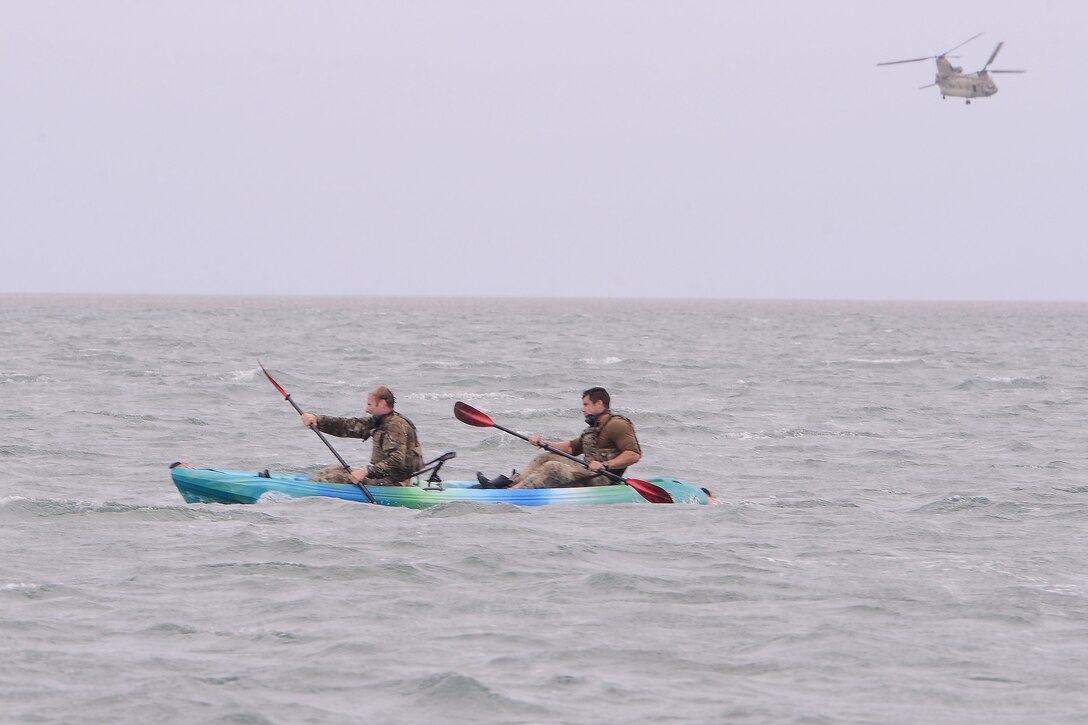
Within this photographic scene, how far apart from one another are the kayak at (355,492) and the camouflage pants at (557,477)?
108 mm

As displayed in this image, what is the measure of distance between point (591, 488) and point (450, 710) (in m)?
7.47

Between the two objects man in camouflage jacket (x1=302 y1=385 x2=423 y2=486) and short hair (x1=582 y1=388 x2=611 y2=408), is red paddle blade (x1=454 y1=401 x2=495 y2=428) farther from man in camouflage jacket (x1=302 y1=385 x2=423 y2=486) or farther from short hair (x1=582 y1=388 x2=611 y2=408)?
short hair (x1=582 y1=388 x2=611 y2=408)

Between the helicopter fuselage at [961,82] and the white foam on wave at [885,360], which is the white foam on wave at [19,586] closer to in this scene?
the white foam on wave at [885,360]

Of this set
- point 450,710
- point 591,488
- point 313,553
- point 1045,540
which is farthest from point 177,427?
point 450,710

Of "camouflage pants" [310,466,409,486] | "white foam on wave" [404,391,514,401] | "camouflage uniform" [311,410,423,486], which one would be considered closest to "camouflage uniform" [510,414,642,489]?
"camouflage uniform" [311,410,423,486]

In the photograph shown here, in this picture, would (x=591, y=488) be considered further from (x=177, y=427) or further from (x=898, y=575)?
(x=177, y=427)

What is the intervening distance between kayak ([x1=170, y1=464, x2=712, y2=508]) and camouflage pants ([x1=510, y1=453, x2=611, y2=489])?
108 mm

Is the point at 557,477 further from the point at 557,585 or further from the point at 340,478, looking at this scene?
the point at 557,585

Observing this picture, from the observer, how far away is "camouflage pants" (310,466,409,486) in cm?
1560

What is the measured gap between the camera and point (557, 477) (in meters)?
15.9

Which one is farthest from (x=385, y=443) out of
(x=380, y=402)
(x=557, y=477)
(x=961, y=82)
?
(x=961, y=82)

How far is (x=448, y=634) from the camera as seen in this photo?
1010 cm

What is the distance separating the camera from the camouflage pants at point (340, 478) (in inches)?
614

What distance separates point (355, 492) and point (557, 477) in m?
2.19
